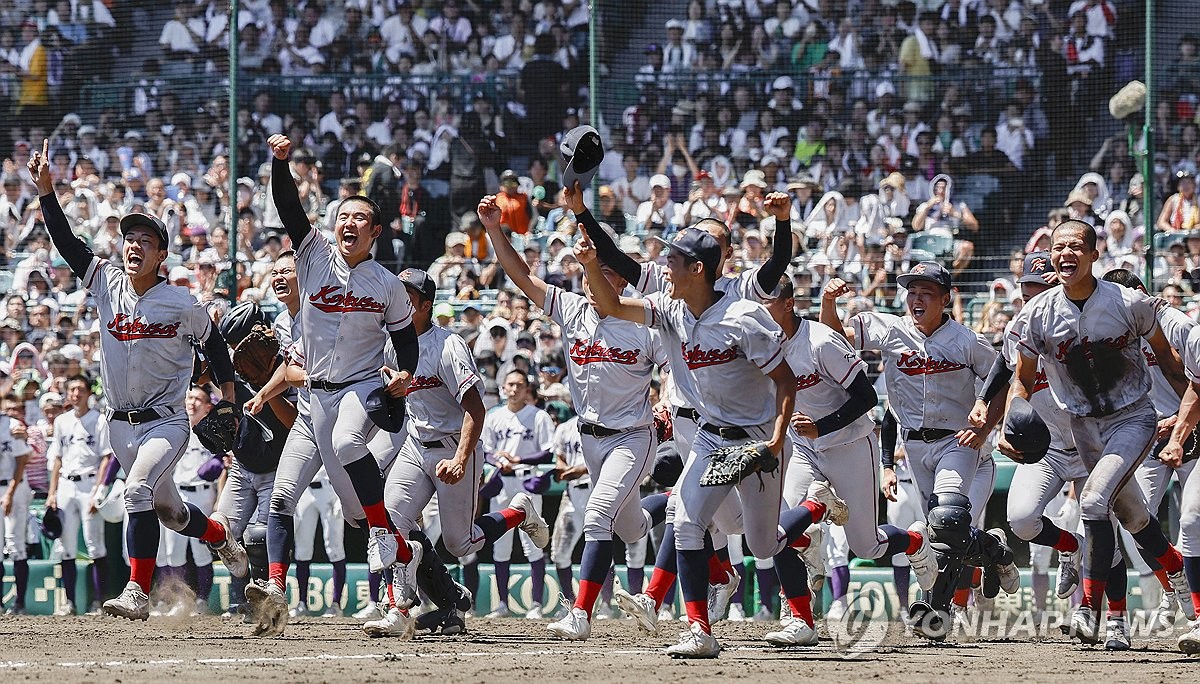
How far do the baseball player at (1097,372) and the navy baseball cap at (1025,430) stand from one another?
1.10ft

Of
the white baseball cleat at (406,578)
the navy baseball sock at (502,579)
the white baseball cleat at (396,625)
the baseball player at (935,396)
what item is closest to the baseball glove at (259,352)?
the white baseball cleat at (406,578)

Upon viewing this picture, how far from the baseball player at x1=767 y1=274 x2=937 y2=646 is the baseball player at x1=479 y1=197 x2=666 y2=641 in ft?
2.70

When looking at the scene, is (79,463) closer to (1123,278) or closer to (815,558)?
(815,558)

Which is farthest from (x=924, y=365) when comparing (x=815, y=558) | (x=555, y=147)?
(x=555, y=147)

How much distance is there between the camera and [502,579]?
1239 cm

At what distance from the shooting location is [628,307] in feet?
24.7

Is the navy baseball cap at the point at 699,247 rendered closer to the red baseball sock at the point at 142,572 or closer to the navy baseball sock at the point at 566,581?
the red baseball sock at the point at 142,572

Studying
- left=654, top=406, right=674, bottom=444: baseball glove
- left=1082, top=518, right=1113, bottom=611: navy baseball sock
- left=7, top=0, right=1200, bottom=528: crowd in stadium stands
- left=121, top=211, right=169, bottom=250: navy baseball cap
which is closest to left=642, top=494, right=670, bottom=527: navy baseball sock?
left=654, top=406, right=674, bottom=444: baseball glove

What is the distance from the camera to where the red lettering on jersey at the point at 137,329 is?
8.70 meters

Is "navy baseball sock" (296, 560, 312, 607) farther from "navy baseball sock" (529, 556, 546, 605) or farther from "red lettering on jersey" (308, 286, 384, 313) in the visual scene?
"red lettering on jersey" (308, 286, 384, 313)

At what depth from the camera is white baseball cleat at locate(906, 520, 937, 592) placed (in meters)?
9.13

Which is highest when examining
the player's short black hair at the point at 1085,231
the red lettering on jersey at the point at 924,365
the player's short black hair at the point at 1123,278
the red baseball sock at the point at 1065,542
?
the player's short black hair at the point at 1085,231

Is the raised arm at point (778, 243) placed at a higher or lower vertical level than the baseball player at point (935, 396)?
higher

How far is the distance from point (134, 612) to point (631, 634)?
2.91 metres
